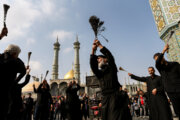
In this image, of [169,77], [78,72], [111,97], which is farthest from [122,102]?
A: [78,72]

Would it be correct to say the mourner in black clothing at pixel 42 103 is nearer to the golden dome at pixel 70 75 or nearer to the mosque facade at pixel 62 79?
the mosque facade at pixel 62 79

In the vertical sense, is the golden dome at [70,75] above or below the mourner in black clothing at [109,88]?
above

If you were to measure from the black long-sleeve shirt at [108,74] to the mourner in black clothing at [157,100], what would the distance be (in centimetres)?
173

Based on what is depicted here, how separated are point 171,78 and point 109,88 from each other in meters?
1.95

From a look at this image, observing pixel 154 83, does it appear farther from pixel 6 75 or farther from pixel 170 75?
pixel 6 75

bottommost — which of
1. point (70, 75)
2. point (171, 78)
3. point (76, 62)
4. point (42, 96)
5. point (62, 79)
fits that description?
point (42, 96)

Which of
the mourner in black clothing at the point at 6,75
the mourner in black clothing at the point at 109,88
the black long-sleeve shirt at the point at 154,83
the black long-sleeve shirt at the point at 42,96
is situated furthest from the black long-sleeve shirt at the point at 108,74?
the black long-sleeve shirt at the point at 42,96

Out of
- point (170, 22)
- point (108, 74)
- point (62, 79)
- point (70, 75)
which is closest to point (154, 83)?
point (108, 74)

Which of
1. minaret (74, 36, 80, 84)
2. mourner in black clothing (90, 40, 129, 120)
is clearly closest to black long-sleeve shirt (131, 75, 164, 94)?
mourner in black clothing (90, 40, 129, 120)

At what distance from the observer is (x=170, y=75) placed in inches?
126

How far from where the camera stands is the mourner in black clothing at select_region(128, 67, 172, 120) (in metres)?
3.24

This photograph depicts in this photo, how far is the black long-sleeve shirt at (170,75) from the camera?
3.08 metres

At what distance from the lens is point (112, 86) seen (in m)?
2.27

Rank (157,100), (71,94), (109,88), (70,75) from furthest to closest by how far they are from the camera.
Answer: (70,75) → (71,94) → (157,100) → (109,88)
